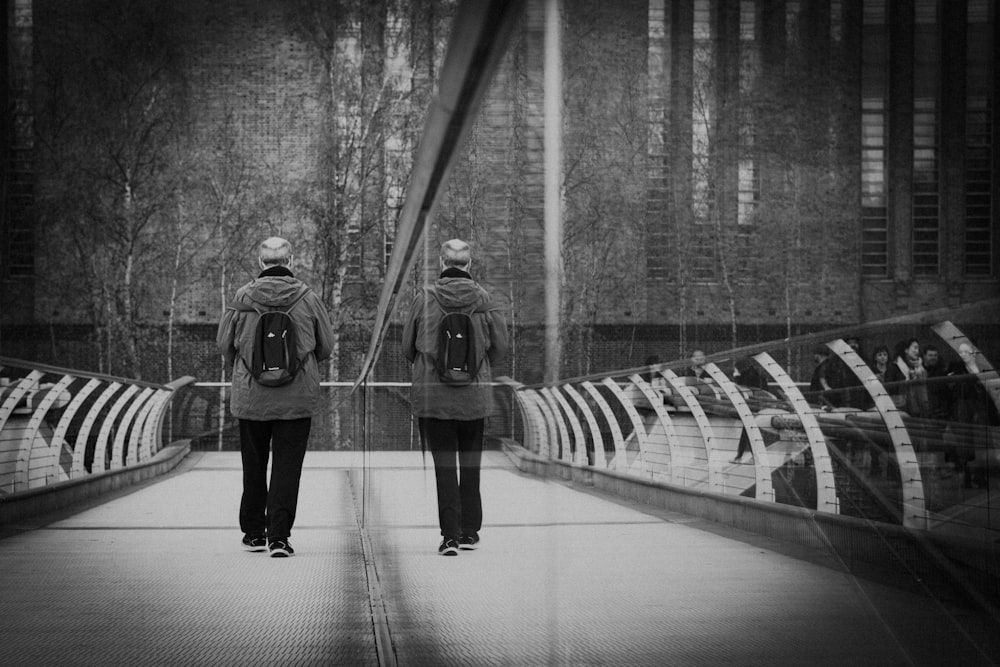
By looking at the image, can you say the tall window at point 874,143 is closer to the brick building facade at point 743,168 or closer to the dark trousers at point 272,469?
the brick building facade at point 743,168

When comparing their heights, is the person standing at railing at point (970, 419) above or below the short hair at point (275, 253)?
below

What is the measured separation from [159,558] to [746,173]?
2.22 meters

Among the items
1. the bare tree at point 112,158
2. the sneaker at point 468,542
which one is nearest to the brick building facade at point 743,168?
the sneaker at point 468,542

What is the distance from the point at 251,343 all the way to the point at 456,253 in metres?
2.02

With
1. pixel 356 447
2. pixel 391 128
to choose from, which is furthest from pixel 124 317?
pixel 356 447

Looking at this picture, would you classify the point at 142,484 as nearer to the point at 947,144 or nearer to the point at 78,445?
the point at 78,445

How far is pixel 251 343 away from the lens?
321 centimetres

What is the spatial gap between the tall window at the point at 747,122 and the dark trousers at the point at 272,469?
2245mm

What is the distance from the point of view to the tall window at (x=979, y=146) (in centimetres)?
78

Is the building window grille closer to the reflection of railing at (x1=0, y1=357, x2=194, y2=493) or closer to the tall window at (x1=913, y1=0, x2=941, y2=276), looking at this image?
the tall window at (x1=913, y1=0, x2=941, y2=276)

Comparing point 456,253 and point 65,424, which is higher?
point 456,253

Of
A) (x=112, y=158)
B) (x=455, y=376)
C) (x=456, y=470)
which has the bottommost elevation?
(x=456, y=470)

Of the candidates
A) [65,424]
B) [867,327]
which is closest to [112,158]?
[65,424]

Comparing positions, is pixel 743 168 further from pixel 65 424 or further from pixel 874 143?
pixel 65 424
